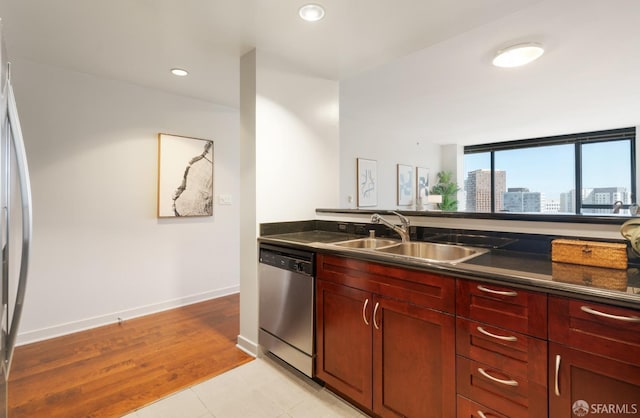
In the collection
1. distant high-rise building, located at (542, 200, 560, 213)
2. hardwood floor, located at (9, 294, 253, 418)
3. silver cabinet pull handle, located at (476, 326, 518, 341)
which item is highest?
distant high-rise building, located at (542, 200, 560, 213)

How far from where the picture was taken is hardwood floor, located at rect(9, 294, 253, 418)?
69.9 inches

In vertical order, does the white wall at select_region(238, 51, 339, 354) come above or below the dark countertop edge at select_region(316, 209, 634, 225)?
above

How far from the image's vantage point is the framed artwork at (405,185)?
584 centimetres

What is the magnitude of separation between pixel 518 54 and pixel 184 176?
3.29 meters

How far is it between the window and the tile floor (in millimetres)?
4448

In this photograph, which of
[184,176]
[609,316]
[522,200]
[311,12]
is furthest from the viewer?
[522,200]

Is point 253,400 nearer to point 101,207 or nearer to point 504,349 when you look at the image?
point 504,349

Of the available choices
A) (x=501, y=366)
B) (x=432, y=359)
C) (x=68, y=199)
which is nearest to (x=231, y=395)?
(x=432, y=359)

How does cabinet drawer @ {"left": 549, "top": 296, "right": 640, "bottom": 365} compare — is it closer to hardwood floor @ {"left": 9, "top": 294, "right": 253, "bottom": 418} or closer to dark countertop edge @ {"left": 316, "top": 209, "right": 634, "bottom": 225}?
dark countertop edge @ {"left": 316, "top": 209, "right": 634, "bottom": 225}

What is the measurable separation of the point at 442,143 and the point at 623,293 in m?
6.53

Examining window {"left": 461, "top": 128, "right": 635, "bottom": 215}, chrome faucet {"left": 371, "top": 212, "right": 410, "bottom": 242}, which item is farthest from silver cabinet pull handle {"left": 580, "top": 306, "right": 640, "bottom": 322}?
window {"left": 461, "top": 128, "right": 635, "bottom": 215}

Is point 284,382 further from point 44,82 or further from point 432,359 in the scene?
point 44,82

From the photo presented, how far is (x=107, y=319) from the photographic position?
287 cm

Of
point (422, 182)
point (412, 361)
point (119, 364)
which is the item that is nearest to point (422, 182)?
point (422, 182)
